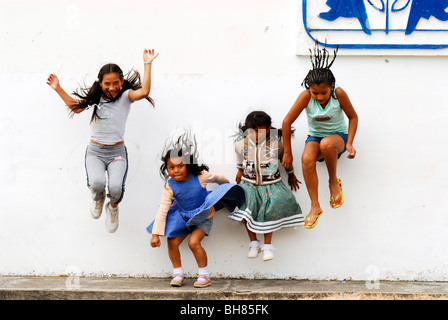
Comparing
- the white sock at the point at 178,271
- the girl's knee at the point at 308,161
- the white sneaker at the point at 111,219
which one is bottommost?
the white sock at the point at 178,271

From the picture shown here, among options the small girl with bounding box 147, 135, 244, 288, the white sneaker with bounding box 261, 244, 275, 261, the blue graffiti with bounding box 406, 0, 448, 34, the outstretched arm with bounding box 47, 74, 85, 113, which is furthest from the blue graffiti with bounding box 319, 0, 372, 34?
the outstretched arm with bounding box 47, 74, 85, 113

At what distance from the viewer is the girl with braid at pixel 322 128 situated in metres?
4.86

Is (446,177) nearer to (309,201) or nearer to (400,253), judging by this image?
(400,253)

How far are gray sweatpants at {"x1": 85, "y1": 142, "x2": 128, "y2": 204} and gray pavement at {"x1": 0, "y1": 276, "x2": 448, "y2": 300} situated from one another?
27.5 inches

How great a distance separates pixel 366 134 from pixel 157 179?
68.8 inches

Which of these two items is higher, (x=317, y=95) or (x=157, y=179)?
(x=317, y=95)

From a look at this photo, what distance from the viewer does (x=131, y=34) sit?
534cm

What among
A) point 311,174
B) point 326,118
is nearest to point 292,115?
point 326,118

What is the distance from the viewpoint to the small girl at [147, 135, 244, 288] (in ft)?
16.6

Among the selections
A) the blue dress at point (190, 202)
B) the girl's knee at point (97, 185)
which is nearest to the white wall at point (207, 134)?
the blue dress at point (190, 202)

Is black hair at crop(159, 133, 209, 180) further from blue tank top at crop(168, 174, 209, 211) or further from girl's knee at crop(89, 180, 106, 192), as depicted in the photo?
girl's knee at crop(89, 180, 106, 192)

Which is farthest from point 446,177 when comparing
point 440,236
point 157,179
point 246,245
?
point 157,179

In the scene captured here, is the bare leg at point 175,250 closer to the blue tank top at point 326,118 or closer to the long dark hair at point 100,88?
the long dark hair at point 100,88

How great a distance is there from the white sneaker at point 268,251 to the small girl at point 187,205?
1.29 feet
